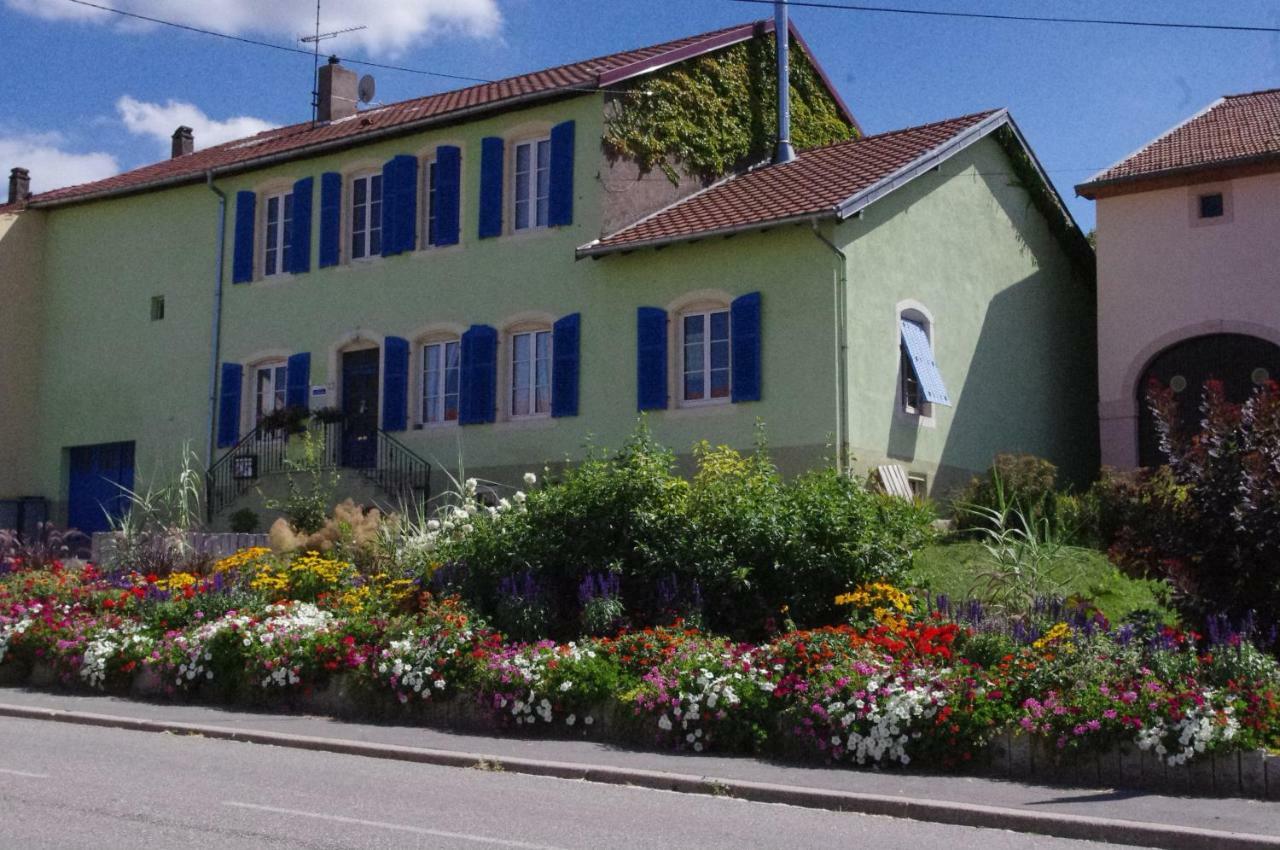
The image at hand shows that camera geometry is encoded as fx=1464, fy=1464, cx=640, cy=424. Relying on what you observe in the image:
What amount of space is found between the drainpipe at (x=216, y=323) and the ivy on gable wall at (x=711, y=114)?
8.25 m

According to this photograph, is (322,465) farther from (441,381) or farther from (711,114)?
(711,114)

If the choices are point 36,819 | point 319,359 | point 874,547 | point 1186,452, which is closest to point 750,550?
point 874,547

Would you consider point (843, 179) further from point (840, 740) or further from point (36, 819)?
point (36, 819)

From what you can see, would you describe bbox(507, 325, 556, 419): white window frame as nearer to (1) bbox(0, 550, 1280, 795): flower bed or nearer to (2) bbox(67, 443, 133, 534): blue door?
(1) bbox(0, 550, 1280, 795): flower bed

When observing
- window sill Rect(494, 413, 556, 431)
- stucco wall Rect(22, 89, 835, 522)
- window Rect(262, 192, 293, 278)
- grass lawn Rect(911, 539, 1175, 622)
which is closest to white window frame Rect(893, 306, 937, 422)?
stucco wall Rect(22, 89, 835, 522)

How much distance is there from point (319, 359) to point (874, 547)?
13.8 metres

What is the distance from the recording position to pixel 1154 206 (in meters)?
23.3

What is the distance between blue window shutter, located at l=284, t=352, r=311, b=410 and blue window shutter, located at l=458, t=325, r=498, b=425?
3.45m

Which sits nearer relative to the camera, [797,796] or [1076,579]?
[797,796]

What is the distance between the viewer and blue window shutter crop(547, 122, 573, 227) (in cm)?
2169

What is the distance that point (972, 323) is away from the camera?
22750 mm

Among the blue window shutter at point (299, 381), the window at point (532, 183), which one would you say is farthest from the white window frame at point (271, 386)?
the window at point (532, 183)

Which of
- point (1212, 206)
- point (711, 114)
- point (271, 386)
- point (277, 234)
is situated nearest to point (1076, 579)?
point (1212, 206)

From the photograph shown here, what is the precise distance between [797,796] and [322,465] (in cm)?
1522
